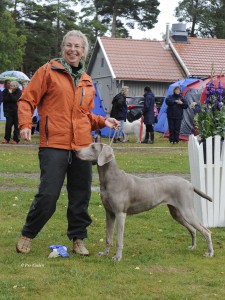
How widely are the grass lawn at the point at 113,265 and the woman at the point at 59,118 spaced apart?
605 millimetres

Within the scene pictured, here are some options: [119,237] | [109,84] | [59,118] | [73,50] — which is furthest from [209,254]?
[109,84]

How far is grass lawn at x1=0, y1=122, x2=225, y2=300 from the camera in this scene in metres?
4.80

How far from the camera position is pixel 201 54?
36.6 metres

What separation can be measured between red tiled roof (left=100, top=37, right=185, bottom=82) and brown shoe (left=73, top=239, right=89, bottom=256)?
2895 centimetres

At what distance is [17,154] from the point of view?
1539 cm

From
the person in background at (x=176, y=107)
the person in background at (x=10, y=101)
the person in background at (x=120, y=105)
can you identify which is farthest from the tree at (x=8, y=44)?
the person in background at (x=176, y=107)

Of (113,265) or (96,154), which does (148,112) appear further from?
(113,265)

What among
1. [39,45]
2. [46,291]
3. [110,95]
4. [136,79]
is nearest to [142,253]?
[46,291]

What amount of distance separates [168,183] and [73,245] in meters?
1.21

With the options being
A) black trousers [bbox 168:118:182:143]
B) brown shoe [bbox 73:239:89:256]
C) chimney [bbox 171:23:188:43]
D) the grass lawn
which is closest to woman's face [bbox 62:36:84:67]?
brown shoe [bbox 73:239:89:256]

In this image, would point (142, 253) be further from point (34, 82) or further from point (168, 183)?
point (34, 82)

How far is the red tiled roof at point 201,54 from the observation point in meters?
35.3

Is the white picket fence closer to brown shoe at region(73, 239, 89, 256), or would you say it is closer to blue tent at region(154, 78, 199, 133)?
brown shoe at region(73, 239, 89, 256)

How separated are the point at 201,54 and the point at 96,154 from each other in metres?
32.0
